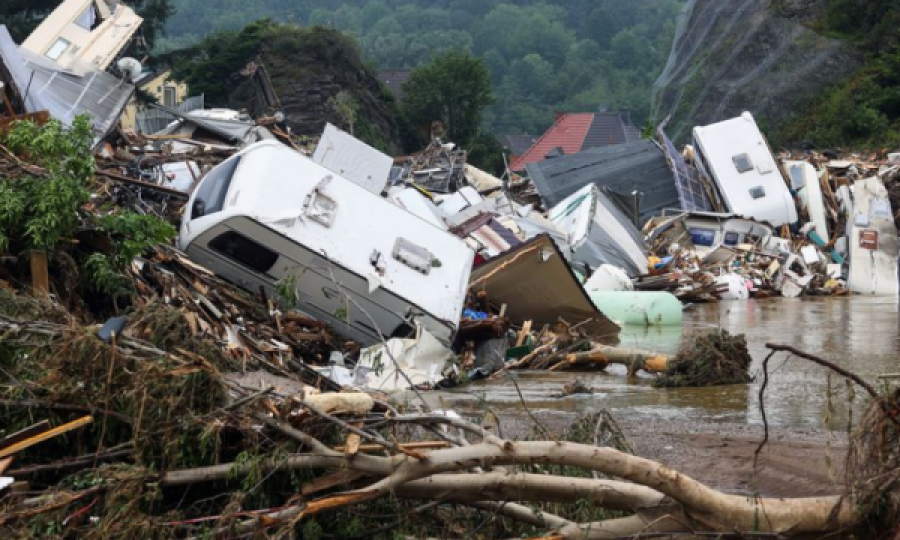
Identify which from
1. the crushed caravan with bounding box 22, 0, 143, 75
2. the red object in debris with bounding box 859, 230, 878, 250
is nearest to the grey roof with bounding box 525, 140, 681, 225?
the red object in debris with bounding box 859, 230, 878, 250

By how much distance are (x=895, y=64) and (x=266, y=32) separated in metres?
20.6

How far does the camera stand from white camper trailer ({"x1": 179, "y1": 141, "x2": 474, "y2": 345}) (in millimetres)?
11891

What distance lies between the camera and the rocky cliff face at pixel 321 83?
42.2m

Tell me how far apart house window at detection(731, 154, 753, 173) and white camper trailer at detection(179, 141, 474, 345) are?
15.4 metres

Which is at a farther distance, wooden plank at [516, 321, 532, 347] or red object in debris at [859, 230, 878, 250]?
red object in debris at [859, 230, 878, 250]

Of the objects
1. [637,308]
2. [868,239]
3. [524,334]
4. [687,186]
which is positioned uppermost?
[687,186]

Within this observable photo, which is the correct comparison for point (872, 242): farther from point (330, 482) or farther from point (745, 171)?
point (330, 482)

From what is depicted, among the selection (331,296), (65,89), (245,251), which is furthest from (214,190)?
(65,89)

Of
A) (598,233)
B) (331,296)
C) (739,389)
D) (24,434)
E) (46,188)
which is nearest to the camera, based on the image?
(24,434)

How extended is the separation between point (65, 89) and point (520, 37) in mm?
98830

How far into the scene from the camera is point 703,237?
25391mm

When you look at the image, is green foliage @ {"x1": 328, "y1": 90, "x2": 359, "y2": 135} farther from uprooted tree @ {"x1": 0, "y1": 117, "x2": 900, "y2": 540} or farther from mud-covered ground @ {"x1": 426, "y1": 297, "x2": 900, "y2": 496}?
uprooted tree @ {"x1": 0, "y1": 117, "x2": 900, "y2": 540}

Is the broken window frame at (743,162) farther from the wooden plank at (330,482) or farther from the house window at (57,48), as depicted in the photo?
the wooden plank at (330,482)

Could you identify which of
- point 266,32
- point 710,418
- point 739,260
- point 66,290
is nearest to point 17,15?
point 266,32
